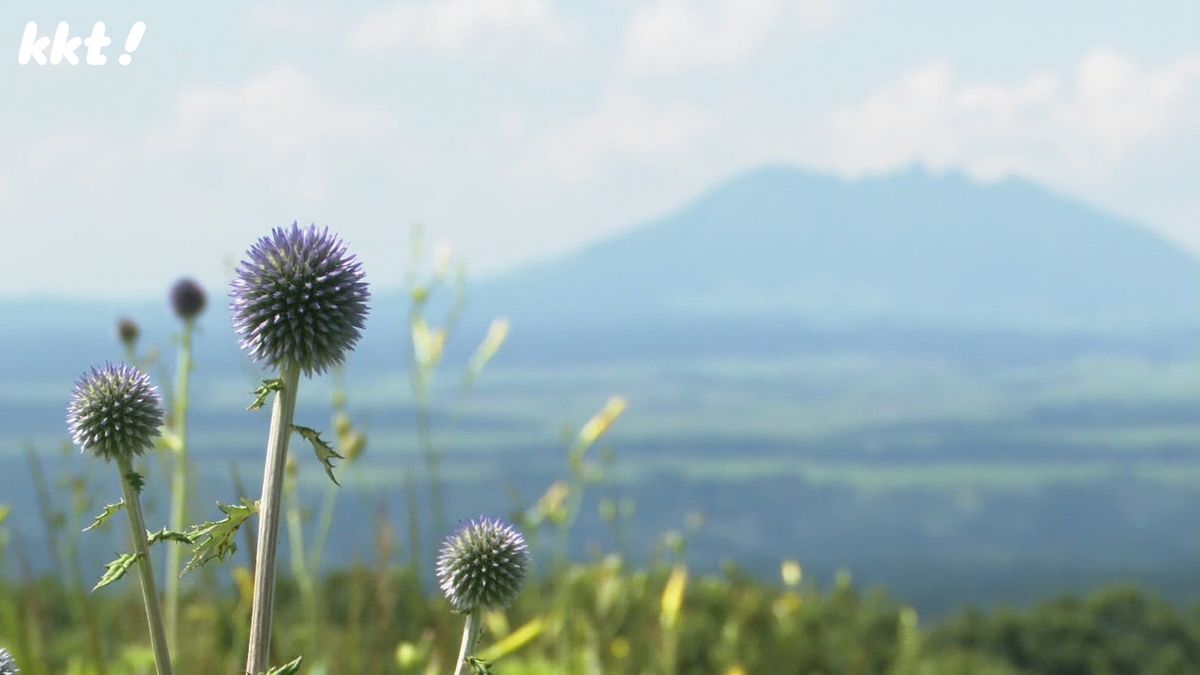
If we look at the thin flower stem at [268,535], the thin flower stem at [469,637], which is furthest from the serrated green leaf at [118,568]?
the thin flower stem at [469,637]

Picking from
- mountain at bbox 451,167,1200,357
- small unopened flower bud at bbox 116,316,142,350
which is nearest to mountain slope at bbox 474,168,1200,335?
mountain at bbox 451,167,1200,357

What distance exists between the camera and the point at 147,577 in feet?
3.79

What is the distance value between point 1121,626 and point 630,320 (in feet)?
513

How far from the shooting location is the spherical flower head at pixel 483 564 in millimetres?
1477

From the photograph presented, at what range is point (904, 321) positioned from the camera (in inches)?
6791

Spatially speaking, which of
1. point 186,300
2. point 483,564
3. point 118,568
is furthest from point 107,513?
point 186,300

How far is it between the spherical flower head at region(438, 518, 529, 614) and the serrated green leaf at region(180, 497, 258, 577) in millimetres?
299

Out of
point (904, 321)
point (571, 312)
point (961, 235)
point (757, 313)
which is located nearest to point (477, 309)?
point (571, 312)

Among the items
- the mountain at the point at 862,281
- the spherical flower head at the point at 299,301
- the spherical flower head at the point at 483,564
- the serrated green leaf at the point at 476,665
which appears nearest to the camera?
the serrated green leaf at the point at 476,665

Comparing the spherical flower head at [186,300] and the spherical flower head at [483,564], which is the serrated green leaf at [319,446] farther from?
the spherical flower head at [186,300]

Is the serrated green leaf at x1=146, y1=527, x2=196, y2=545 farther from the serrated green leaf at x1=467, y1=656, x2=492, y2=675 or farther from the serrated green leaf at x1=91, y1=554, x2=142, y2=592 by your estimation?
the serrated green leaf at x1=467, y1=656, x2=492, y2=675

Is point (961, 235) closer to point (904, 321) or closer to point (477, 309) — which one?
point (904, 321)

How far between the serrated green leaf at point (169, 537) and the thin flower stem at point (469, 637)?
10.4 inches

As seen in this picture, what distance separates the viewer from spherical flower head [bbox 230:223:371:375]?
129cm
